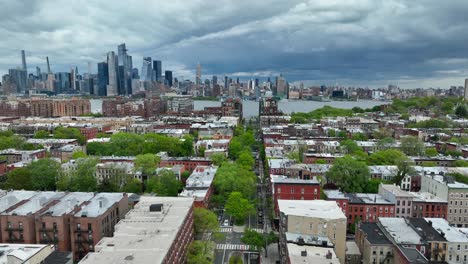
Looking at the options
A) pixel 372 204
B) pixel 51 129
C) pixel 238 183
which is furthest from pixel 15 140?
pixel 372 204

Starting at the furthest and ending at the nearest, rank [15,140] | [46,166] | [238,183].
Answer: [15,140]
[46,166]
[238,183]

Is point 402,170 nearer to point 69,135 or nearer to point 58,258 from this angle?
point 58,258

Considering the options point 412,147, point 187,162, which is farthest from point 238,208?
point 412,147

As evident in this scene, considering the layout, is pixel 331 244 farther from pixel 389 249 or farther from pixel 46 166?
pixel 46 166

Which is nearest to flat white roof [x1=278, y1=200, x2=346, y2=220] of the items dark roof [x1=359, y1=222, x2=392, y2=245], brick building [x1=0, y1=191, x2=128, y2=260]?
dark roof [x1=359, y1=222, x2=392, y2=245]

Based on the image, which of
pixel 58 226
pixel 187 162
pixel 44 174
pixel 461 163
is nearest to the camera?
pixel 58 226

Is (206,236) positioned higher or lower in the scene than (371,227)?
lower

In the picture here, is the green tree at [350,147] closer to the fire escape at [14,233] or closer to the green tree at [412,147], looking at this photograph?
the green tree at [412,147]
